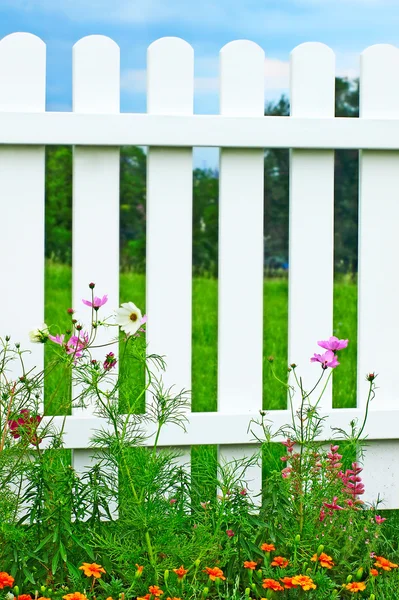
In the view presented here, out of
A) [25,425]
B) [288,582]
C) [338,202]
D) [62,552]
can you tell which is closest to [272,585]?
[288,582]

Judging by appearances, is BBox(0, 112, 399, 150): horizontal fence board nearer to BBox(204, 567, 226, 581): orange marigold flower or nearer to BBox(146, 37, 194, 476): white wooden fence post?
BBox(146, 37, 194, 476): white wooden fence post

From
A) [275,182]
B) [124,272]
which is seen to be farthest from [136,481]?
[275,182]

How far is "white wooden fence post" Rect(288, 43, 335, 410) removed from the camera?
294 cm

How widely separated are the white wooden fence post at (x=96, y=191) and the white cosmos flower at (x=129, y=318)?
48cm

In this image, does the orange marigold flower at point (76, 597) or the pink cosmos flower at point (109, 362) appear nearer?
the orange marigold flower at point (76, 597)

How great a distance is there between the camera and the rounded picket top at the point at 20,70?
2779mm

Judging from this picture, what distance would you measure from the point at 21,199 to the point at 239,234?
0.75 metres

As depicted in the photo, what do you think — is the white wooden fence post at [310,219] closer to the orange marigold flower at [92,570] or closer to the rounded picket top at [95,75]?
the rounded picket top at [95,75]

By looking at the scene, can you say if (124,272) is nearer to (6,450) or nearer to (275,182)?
(275,182)

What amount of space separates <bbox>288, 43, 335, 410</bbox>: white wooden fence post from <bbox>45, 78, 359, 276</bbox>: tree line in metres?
6.54

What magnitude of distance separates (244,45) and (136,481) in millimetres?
1560

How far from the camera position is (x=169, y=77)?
283 cm

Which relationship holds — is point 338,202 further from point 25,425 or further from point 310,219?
point 25,425

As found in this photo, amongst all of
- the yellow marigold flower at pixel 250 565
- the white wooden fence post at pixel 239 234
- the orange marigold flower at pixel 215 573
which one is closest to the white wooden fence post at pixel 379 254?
the white wooden fence post at pixel 239 234
